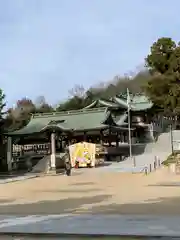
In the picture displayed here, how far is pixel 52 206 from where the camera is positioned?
13.5 metres

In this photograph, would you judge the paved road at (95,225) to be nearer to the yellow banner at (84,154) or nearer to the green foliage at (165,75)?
the yellow banner at (84,154)

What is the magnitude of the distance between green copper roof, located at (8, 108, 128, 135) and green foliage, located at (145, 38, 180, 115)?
605 centimetres

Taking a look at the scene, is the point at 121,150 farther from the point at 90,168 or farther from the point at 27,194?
the point at 27,194

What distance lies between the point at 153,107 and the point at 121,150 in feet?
38.8

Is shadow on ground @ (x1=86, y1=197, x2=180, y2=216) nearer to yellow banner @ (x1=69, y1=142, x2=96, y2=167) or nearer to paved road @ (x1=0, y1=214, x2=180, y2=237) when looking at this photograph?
paved road @ (x1=0, y1=214, x2=180, y2=237)

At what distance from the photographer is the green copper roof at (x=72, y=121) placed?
138 feet

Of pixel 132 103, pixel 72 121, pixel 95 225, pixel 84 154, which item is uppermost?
pixel 132 103

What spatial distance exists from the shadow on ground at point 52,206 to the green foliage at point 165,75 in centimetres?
2408

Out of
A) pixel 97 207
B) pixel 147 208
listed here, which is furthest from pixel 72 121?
pixel 147 208

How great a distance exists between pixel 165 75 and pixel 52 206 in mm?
28457

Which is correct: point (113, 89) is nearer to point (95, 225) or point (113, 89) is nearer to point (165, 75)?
point (165, 75)

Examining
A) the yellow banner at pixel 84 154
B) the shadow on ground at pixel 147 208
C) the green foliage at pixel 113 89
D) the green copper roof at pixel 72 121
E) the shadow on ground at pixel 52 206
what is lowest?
the shadow on ground at pixel 52 206

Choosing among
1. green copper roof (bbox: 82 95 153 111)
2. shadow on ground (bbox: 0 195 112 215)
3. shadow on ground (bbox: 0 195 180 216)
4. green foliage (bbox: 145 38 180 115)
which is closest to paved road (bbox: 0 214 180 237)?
shadow on ground (bbox: 0 195 180 216)

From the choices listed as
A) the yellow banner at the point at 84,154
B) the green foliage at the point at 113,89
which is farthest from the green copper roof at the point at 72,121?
the green foliage at the point at 113,89
